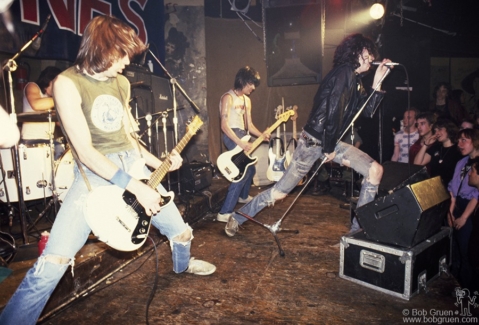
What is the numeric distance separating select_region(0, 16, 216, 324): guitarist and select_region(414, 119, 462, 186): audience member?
3.92 meters

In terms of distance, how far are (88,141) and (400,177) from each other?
11.0 feet

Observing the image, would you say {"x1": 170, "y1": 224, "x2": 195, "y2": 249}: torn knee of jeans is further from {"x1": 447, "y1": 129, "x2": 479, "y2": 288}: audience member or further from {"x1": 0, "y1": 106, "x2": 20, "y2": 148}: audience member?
{"x1": 447, "y1": 129, "x2": 479, "y2": 288}: audience member

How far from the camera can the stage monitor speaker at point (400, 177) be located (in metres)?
3.67

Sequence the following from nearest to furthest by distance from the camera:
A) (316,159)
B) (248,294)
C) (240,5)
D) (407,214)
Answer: (407,214) → (248,294) → (316,159) → (240,5)

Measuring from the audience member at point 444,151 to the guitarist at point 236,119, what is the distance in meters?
2.48

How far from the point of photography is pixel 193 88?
8023mm

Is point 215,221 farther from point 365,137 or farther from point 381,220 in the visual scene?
point 365,137

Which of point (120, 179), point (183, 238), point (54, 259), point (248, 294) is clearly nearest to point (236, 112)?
point (183, 238)

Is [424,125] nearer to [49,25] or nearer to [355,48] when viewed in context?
[355,48]

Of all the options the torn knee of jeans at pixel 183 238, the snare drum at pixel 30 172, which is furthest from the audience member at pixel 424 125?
the snare drum at pixel 30 172

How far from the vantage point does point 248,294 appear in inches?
113

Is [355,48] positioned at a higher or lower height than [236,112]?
higher

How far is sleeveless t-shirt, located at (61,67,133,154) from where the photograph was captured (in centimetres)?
218

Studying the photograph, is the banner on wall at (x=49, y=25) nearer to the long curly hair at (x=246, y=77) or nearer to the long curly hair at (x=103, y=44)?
the long curly hair at (x=103, y=44)
